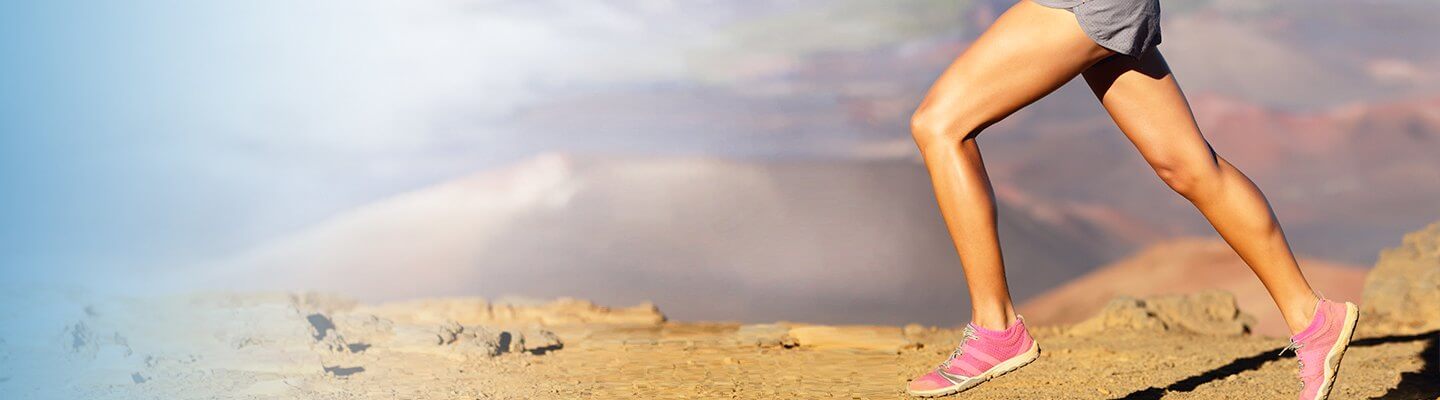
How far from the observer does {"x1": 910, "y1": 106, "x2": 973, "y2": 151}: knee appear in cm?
278

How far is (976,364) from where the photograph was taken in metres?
2.98

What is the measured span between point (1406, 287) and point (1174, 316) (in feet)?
4.45

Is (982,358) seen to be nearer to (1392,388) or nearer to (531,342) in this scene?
(1392,388)

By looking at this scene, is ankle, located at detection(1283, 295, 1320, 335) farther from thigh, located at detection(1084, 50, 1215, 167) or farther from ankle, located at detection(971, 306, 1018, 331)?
ankle, located at detection(971, 306, 1018, 331)

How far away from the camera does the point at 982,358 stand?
2.97 meters

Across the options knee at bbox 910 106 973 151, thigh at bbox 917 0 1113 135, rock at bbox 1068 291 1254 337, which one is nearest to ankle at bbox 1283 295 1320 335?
thigh at bbox 917 0 1113 135

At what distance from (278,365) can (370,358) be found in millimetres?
465

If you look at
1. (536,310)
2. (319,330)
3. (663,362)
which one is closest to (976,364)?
(663,362)

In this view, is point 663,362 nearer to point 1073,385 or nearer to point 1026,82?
point 1073,385

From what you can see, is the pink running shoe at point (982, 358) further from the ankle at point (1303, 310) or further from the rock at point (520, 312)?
the rock at point (520, 312)

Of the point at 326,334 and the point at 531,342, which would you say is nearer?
the point at 326,334

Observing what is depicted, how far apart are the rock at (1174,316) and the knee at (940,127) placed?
4.13m

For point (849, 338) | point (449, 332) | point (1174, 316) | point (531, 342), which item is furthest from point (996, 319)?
point (1174, 316)

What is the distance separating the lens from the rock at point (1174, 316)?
6633 mm
